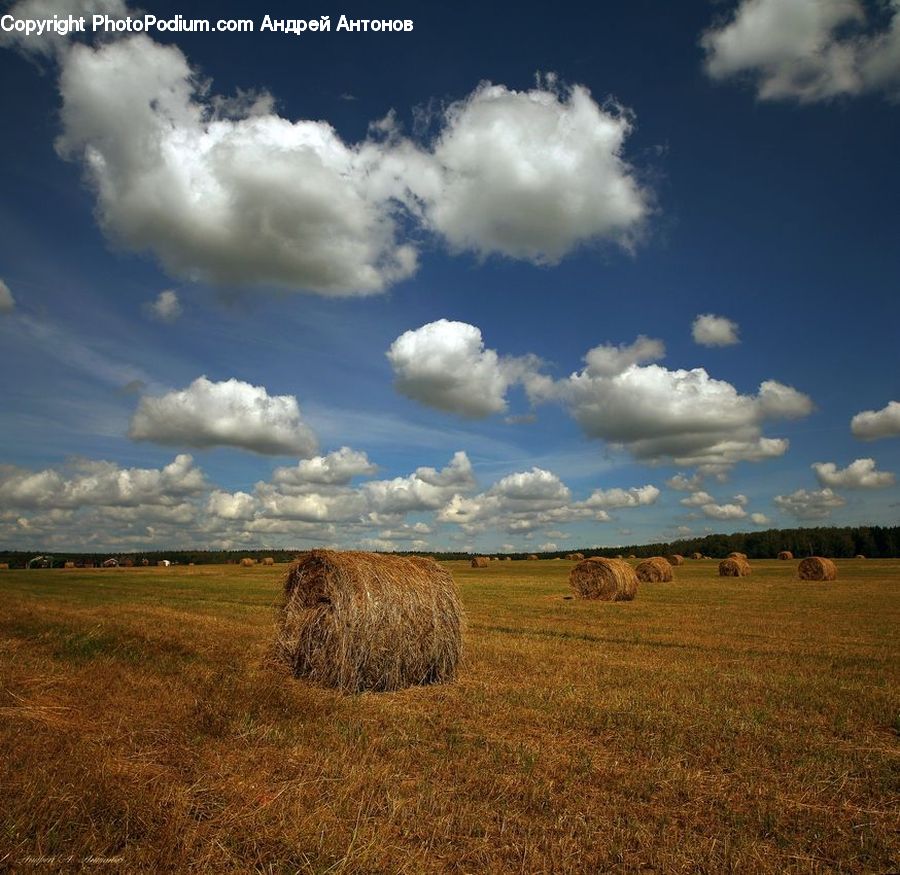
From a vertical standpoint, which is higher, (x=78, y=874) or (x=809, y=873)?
(x=78, y=874)

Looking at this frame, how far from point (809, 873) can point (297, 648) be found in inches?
324

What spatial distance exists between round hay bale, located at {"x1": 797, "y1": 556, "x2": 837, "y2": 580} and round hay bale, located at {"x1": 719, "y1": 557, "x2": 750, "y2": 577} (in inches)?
191

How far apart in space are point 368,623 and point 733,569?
4162 cm

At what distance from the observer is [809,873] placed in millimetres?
4289

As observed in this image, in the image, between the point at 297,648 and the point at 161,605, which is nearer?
the point at 297,648

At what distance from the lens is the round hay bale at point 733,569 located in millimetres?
44884

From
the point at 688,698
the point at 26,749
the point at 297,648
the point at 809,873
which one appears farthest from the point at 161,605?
the point at 809,873

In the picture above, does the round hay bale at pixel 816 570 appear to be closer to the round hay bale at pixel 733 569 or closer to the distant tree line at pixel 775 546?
the round hay bale at pixel 733 569

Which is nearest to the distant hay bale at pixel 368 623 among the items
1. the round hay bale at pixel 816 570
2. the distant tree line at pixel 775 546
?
the round hay bale at pixel 816 570

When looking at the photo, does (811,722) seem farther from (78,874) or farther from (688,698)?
(78,874)

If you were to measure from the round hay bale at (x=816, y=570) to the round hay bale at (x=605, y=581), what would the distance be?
59.7 ft

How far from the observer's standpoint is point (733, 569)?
45.3 m

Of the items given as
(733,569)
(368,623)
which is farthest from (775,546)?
(368,623)

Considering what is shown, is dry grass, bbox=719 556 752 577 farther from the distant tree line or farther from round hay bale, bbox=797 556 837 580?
the distant tree line
